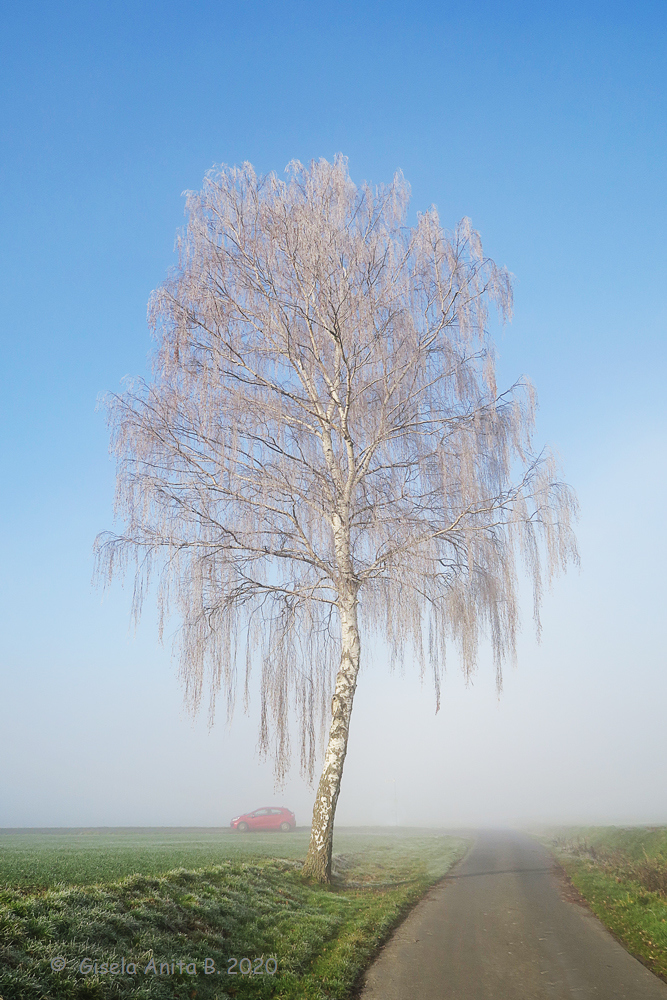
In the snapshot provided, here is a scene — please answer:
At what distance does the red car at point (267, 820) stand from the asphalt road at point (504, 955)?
21.4m

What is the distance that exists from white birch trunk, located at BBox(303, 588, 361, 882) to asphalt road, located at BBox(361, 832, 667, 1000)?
81.5 inches

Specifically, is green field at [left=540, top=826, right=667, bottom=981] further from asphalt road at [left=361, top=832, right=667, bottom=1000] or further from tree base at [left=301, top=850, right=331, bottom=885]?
tree base at [left=301, top=850, right=331, bottom=885]

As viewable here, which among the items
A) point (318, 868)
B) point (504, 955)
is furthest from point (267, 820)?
point (504, 955)

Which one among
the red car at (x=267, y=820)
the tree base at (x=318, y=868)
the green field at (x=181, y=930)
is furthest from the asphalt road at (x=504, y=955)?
the red car at (x=267, y=820)

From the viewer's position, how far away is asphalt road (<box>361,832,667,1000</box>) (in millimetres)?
6207

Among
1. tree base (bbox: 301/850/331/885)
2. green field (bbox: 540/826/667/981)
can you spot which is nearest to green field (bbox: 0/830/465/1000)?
tree base (bbox: 301/850/331/885)

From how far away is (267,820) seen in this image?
1217 inches

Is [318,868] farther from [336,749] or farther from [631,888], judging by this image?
[631,888]

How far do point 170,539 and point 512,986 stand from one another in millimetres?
8544

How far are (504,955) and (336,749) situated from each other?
4.98m

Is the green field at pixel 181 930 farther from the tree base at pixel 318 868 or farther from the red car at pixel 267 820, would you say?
the red car at pixel 267 820

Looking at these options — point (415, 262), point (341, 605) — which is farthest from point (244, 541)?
point (415, 262)

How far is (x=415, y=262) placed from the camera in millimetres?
13242

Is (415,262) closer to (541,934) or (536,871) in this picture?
(541,934)
